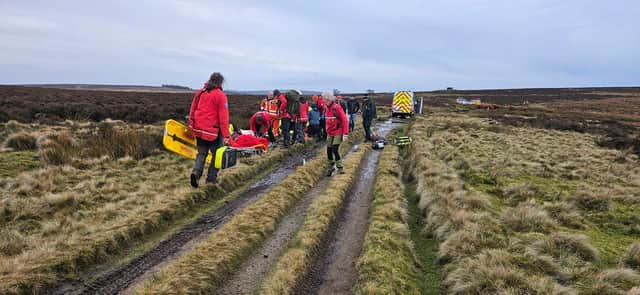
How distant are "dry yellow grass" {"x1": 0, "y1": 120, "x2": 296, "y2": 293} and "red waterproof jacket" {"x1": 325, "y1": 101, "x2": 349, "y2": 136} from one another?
2.72m

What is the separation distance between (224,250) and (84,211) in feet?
Result: 11.9

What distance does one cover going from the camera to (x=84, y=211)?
728cm

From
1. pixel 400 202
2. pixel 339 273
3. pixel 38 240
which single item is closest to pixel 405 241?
pixel 339 273

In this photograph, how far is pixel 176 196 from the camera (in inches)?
314

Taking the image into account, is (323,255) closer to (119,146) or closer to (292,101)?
(292,101)

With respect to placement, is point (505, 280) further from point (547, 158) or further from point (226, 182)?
point (547, 158)

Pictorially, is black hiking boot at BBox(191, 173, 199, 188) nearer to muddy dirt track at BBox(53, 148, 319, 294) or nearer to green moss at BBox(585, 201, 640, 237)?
muddy dirt track at BBox(53, 148, 319, 294)

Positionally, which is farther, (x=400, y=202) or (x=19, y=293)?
(x=400, y=202)

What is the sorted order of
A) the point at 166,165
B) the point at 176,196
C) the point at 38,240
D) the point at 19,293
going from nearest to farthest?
1. the point at 19,293
2. the point at 38,240
3. the point at 176,196
4. the point at 166,165

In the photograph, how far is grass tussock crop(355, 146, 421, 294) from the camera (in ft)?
16.4

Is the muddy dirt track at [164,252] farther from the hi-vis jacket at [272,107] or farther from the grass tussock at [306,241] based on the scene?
the hi-vis jacket at [272,107]

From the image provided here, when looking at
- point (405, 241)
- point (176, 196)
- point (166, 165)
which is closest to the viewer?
point (405, 241)

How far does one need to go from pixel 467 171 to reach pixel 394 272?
8.12m

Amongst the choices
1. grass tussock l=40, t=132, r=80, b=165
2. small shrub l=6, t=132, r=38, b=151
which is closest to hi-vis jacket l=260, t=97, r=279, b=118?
grass tussock l=40, t=132, r=80, b=165
